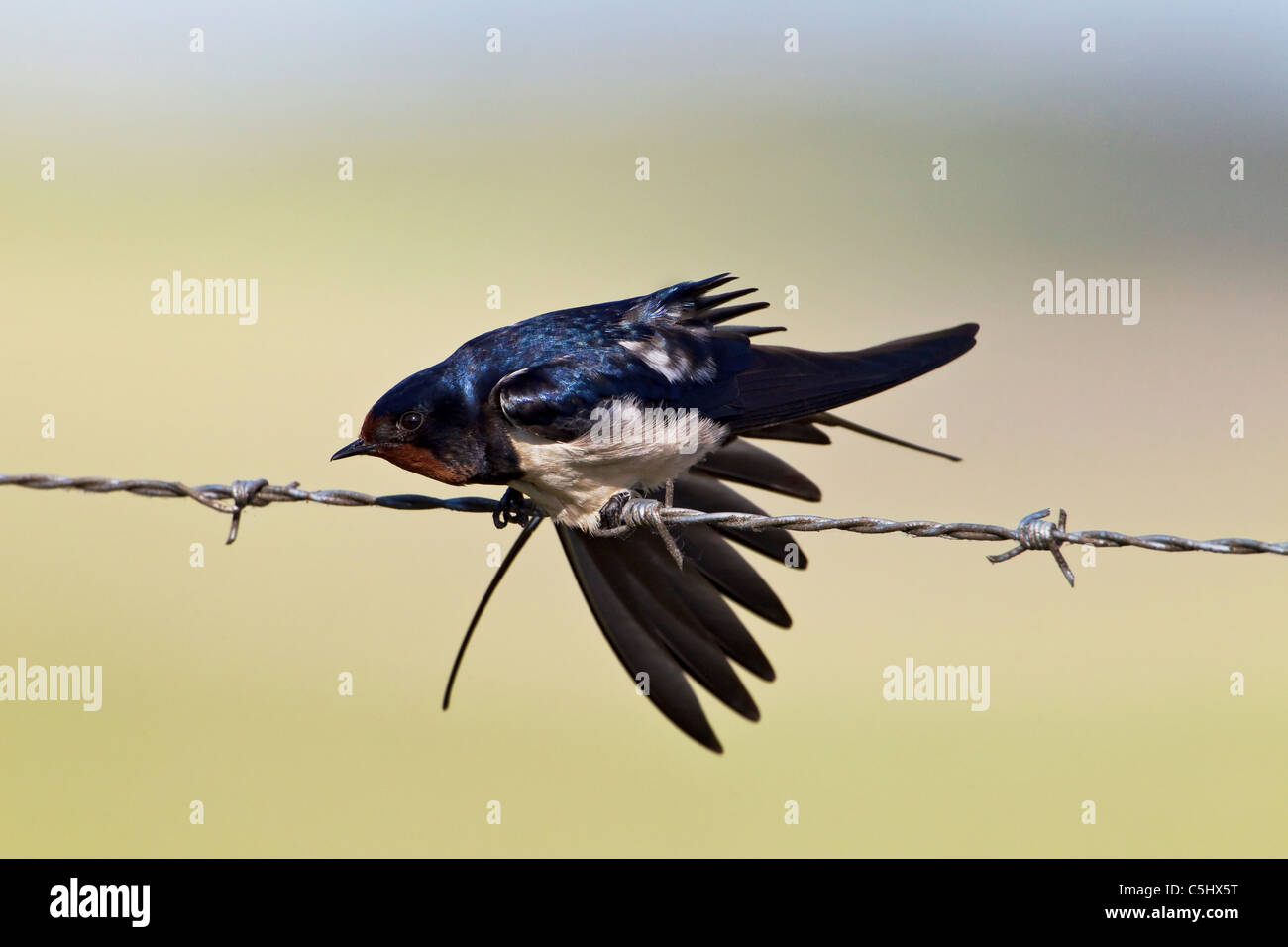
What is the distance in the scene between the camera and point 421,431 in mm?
4500

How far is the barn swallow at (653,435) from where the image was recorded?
4453mm

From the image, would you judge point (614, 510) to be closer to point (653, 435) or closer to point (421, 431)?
point (653, 435)

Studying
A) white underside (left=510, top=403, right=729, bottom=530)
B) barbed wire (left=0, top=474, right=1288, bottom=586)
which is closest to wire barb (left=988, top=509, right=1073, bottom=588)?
barbed wire (left=0, top=474, right=1288, bottom=586)

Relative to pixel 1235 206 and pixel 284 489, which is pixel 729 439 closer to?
pixel 284 489

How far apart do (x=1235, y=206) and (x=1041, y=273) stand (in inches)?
317

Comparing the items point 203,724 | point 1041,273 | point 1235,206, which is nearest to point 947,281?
point 1041,273

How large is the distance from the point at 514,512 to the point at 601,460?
0.56m

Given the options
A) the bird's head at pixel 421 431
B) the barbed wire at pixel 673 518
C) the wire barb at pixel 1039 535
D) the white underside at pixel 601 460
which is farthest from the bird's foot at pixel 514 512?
the wire barb at pixel 1039 535

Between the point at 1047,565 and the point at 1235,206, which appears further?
the point at 1235,206

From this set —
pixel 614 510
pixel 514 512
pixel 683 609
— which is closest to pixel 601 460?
pixel 614 510

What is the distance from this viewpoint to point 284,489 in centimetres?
398

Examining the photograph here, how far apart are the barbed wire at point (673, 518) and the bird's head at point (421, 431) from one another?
0.74ft

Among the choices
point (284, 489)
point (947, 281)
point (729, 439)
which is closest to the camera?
point (284, 489)

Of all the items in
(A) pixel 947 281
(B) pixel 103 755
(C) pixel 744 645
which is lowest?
(B) pixel 103 755
